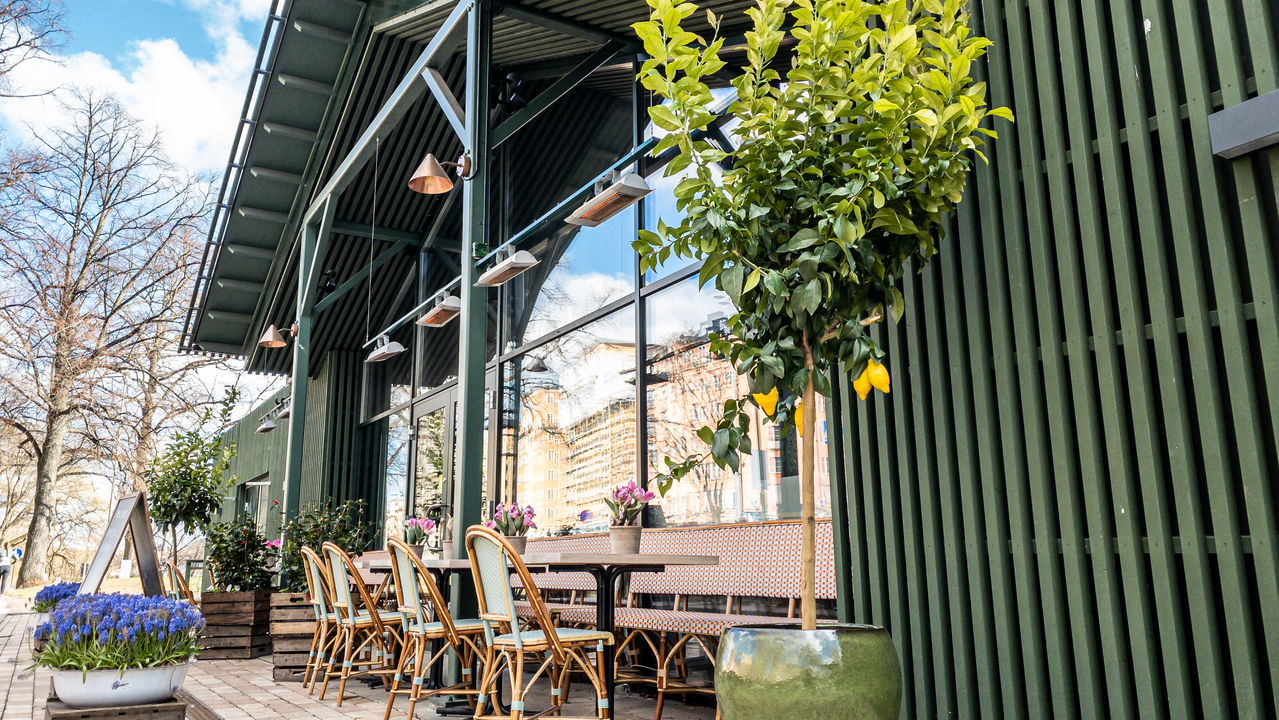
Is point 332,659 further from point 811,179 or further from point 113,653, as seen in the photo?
point 811,179

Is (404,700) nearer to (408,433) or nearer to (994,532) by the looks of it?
(994,532)

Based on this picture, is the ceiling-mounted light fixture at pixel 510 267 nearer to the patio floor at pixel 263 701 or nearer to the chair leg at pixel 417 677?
the chair leg at pixel 417 677

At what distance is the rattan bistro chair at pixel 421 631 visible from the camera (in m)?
4.26

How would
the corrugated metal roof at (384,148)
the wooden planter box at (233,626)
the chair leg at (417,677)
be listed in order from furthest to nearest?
1. the wooden planter box at (233,626)
2. the corrugated metal roof at (384,148)
3. the chair leg at (417,677)

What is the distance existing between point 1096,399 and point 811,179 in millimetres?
971

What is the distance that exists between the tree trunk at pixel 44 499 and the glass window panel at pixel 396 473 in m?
9.91

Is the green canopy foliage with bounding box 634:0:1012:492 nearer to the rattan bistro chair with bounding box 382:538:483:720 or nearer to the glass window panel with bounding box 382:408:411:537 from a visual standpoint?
the rattan bistro chair with bounding box 382:538:483:720

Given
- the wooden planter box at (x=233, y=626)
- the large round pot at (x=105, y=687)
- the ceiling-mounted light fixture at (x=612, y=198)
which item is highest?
the ceiling-mounted light fixture at (x=612, y=198)

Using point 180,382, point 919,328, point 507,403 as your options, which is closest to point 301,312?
point 507,403

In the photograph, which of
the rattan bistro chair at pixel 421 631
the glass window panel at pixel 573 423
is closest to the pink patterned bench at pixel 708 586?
the rattan bistro chair at pixel 421 631

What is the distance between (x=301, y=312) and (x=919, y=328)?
7657 mm

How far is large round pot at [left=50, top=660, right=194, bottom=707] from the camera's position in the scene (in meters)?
2.18

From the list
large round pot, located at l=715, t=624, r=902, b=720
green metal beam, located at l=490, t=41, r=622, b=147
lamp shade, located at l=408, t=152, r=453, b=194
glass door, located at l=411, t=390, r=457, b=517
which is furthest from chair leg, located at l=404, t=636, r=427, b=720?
glass door, located at l=411, t=390, r=457, b=517

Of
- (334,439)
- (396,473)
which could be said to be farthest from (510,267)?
(334,439)
